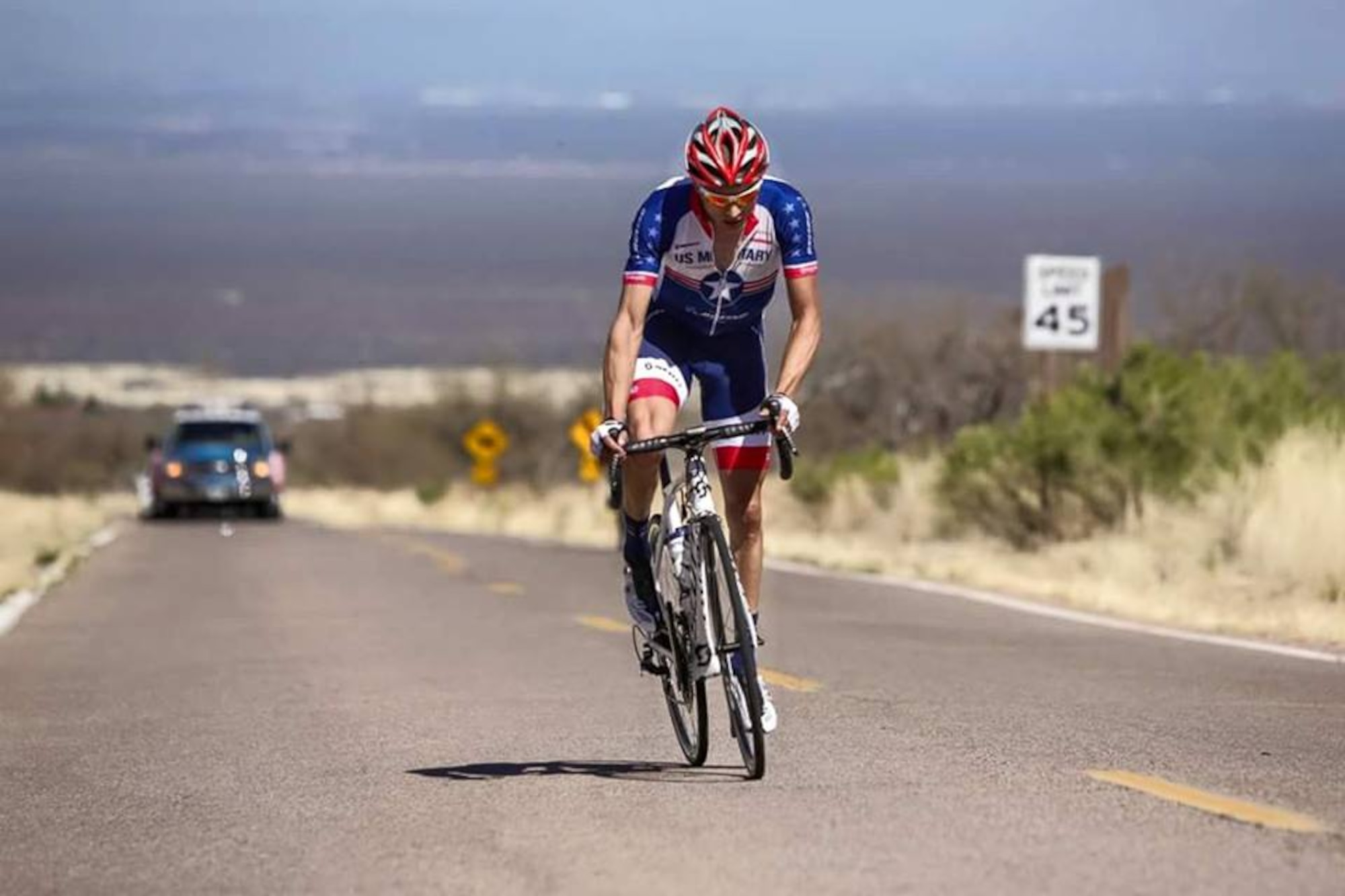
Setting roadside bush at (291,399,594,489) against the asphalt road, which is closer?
the asphalt road

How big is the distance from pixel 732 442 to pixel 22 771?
2.86m

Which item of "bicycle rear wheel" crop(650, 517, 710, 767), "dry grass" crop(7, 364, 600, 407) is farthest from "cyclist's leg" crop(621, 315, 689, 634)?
"dry grass" crop(7, 364, 600, 407)

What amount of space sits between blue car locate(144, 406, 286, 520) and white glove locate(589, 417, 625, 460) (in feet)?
125

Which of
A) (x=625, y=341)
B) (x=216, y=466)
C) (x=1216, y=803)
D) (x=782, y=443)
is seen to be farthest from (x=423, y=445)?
(x=1216, y=803)

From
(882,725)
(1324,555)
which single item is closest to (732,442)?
(882,725)

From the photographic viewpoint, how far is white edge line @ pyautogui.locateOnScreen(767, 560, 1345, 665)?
1471 cm

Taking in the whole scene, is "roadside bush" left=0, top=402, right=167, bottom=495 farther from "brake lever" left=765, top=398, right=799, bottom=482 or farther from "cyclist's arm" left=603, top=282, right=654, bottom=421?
"brake lever" left=765, top=398, right=799, bottom=482

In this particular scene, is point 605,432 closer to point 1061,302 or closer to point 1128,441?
point 1128,441

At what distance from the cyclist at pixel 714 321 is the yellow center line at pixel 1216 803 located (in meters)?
1.48

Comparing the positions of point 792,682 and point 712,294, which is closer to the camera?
point 712,294

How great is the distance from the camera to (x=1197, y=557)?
22000 millimetres

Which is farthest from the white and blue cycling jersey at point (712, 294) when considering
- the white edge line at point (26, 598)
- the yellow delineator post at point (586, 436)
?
the yellow delineator post at point (586, 436)

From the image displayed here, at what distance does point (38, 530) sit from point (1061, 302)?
15.9 meters

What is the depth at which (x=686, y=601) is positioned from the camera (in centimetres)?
934
